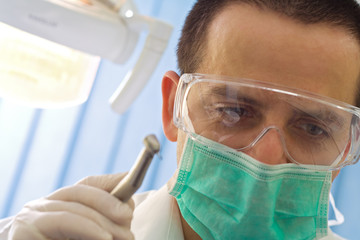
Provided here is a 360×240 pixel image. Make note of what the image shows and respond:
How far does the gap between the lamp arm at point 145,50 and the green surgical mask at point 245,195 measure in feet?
1.09

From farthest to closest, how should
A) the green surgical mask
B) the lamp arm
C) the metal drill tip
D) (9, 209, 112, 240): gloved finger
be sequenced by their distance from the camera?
the lamp arm
the green surgical mask
(9, 209, 112, 240): gloved finger
the metal drill tip

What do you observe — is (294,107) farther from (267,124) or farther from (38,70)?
(38,70)

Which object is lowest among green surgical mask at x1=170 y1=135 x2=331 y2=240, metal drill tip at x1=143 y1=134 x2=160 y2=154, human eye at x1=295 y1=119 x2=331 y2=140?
green surgical mask at x1=170 y1=135 x2=331 y2=240

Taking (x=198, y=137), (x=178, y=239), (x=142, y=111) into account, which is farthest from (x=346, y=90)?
(x=142, y=111)

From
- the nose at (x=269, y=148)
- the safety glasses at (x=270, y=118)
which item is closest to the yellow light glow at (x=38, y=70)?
the safety glasses at (x=270, y=118)

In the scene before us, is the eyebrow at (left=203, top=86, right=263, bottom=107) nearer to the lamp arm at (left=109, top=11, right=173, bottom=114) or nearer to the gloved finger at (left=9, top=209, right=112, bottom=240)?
the lamp arm at (left=109, top=11, right=173, bottom=114)

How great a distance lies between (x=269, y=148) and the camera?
100 centimetres

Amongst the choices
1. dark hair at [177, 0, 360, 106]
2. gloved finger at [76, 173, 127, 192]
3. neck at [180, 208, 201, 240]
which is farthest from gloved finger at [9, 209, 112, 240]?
dark hair at [177, 0, 360, 106]

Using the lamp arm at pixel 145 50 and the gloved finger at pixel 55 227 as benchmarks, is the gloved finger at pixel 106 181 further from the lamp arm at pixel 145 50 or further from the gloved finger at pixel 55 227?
the lamp arm at pixel 145 50

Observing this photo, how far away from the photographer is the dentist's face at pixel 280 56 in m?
1.06

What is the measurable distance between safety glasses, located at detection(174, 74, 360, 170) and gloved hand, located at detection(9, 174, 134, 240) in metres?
0.31

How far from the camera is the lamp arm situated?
49.9 inches

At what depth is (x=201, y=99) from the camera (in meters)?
1.11

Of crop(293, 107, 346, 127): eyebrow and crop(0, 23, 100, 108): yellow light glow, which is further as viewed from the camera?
crop(0, 23, 100, 108): yellow light glow
